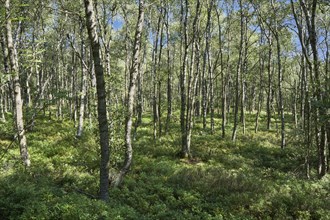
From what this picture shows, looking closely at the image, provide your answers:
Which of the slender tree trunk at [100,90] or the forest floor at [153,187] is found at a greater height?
the slender tree trunk at [100,90]

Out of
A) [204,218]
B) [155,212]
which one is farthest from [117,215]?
[204,218]

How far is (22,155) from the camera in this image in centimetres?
1195

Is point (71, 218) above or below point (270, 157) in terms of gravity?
above

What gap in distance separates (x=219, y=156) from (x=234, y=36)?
74.1 ft

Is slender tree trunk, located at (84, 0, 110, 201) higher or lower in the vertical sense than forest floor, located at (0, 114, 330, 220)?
higher

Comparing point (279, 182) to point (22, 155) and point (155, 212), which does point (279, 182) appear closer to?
point (155, 212)

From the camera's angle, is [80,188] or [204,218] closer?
[204,218]

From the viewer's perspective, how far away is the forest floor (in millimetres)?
7492

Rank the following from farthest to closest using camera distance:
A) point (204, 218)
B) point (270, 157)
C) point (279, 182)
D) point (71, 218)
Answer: point (270, 157), point (279, 182), point (204, 218), point (71, 218)

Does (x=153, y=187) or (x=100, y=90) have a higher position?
(x=100, y=90)

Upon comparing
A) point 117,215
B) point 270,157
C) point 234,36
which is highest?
point 234,36

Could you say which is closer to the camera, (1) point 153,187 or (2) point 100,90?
(2) point 100,90

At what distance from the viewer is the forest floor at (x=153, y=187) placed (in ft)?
24.6

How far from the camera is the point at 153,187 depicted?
11148 millimetres
